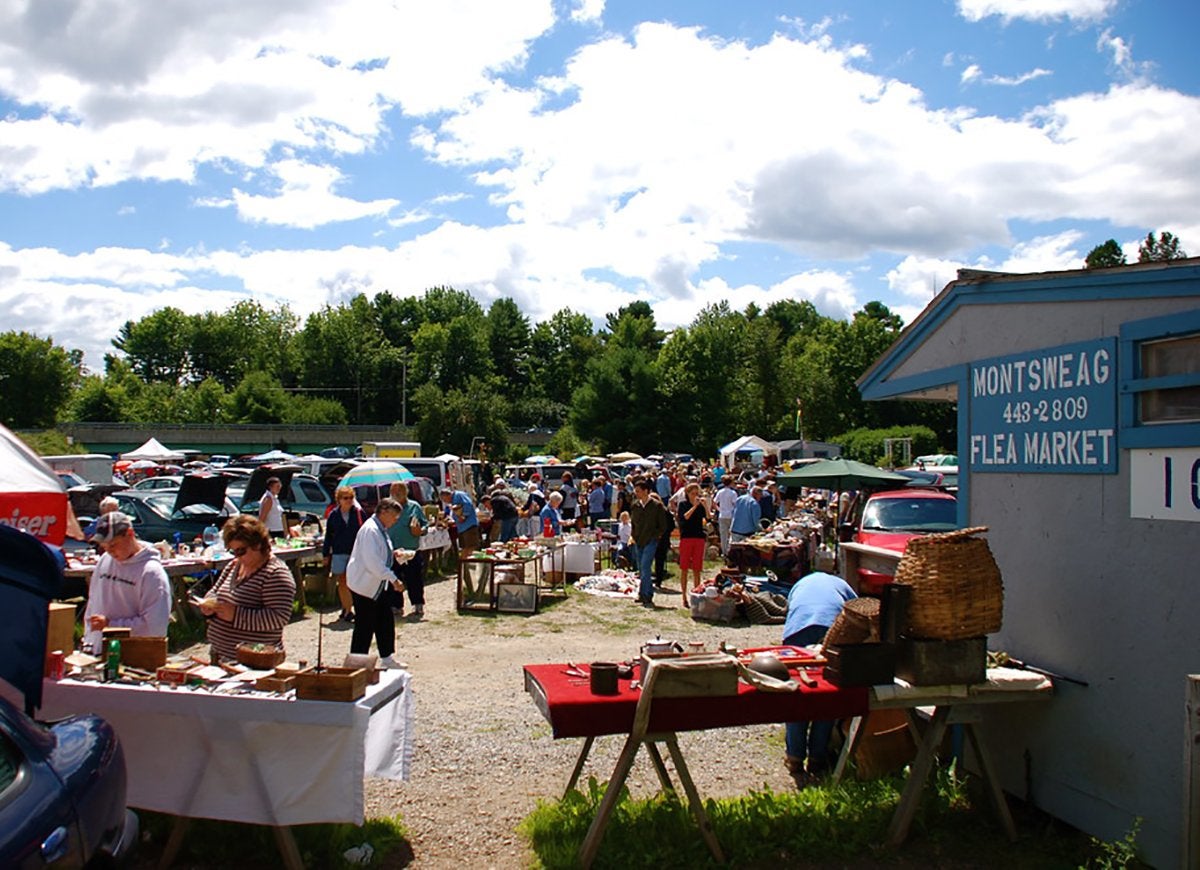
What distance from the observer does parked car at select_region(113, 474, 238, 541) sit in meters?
15.5

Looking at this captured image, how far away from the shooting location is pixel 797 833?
529 cm

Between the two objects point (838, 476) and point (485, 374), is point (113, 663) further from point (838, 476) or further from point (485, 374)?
point (485, 374)

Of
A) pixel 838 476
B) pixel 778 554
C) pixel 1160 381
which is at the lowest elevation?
pixel 778 554

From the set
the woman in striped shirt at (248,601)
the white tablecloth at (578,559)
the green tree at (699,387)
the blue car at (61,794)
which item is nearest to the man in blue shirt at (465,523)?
the white tablecloth at (578,559)

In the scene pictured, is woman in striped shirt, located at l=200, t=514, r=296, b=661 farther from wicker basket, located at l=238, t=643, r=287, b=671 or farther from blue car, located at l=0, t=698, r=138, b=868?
blue car, located at l=0, t=698, r=138, b=868

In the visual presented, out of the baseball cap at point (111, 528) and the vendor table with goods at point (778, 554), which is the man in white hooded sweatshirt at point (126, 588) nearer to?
the baseball cap at point (111, 528)

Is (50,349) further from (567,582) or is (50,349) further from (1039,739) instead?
(1039,739)

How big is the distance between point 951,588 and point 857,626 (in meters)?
0.53

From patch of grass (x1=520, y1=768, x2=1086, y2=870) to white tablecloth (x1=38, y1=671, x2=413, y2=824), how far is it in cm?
123

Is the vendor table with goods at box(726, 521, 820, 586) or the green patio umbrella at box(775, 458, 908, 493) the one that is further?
the vendor table with goods at box(726, 521, 820, 586)

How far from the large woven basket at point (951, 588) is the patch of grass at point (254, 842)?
3119mm

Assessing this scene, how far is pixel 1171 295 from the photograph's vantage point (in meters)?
4.48

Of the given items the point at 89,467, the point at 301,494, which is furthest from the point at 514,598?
the point at 89,467

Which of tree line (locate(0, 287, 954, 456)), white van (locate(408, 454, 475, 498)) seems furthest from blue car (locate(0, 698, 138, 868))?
tree line (locate(0, 287, 954, 456))
